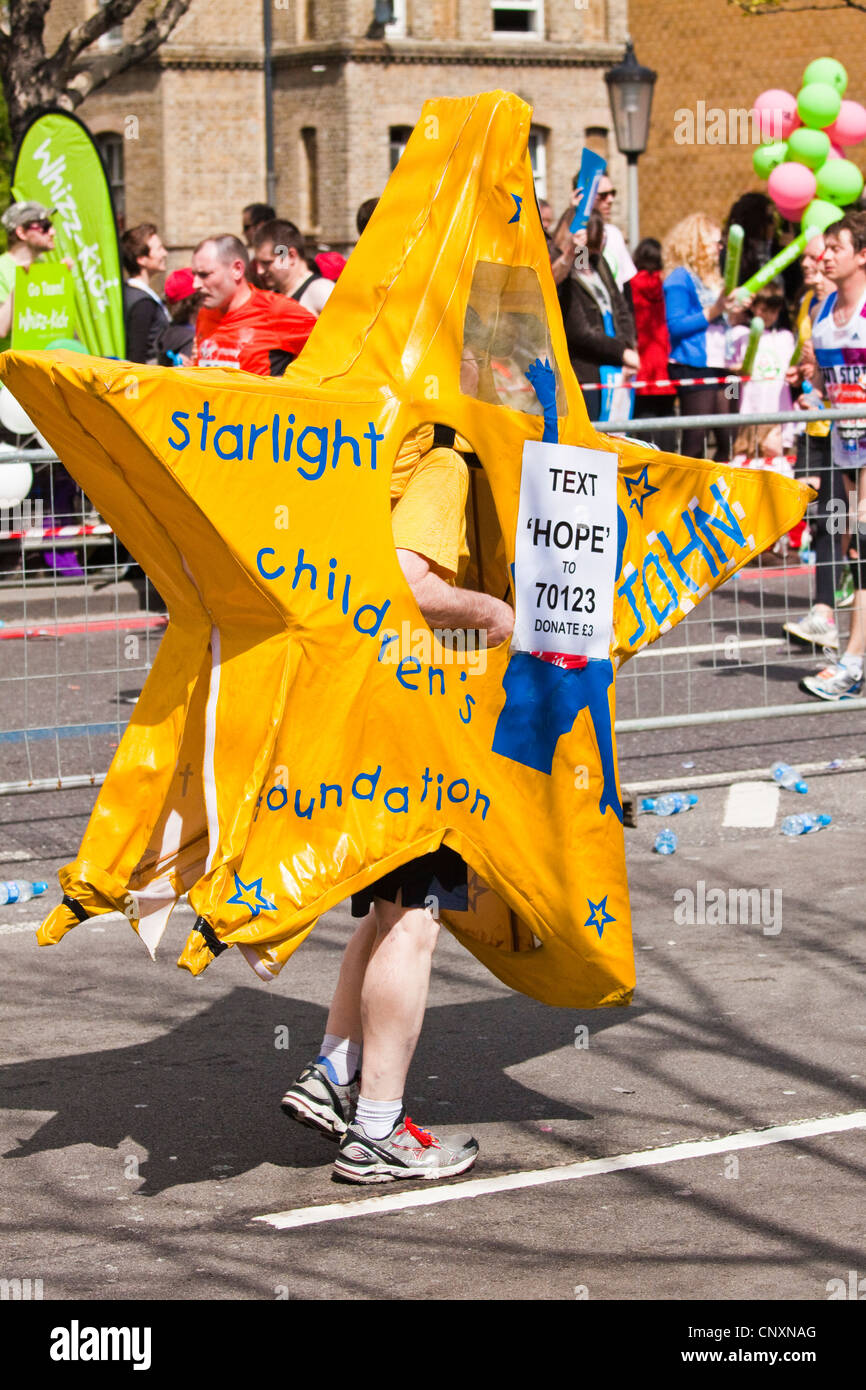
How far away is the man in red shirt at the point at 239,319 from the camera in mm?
9453

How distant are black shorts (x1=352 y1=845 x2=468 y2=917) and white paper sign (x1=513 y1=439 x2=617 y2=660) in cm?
52

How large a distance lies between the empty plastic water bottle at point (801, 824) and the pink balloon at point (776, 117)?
43.8 ft

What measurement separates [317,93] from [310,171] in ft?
5.10

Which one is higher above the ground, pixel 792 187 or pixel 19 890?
pixel 792 187

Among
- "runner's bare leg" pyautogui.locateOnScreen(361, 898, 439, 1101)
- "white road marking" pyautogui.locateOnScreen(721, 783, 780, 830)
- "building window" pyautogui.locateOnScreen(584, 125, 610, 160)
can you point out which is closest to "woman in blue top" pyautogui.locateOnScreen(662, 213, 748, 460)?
"white road marking" pyautogui.locateOnScreen(721, 783, 780, 830)

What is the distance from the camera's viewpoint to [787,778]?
27.1ft

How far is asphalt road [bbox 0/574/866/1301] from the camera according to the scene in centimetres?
398

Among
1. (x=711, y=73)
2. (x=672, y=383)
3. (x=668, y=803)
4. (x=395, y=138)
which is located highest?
(x=711, y=73)

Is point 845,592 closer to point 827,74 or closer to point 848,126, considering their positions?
point 848,126

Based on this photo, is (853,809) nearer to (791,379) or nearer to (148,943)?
(148,943)

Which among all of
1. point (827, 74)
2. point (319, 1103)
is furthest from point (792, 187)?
point (319, 1103)

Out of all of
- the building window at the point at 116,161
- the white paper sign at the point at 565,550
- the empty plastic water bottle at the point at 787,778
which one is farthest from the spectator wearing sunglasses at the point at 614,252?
the building window at the point at 116,161

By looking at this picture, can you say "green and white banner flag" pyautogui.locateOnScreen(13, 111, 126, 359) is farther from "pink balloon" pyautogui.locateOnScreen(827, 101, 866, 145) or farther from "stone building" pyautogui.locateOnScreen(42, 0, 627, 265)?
"stone building" pyautogui.locateOnScreen(42, 0, 627, 265)

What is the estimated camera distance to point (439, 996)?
590 cm
